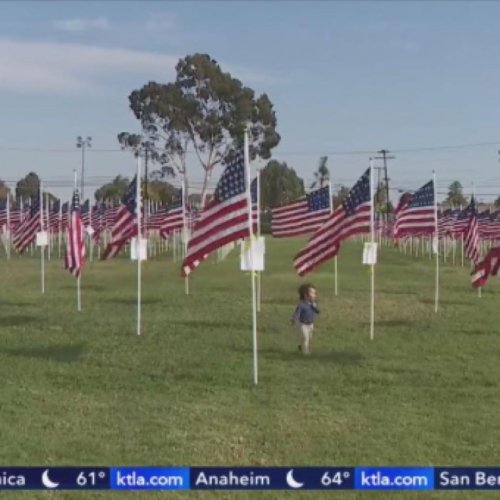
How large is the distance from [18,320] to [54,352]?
4770mm

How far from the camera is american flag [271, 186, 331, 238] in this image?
26.4 meters

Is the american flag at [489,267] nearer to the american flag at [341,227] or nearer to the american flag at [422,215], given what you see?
the american flag at [341,227]

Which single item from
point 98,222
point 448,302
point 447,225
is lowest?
point 448,302

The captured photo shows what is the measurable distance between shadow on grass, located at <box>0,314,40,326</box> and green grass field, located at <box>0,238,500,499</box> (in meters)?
0.03

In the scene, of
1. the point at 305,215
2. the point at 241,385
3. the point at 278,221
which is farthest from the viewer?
the point at 278,221

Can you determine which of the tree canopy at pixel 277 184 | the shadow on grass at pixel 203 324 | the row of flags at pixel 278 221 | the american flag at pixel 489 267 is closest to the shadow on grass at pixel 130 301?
the row of flags at pixel 278 221

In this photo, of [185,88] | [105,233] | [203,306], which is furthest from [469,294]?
[185,88]

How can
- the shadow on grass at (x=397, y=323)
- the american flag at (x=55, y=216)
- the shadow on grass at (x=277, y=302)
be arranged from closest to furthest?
the shadow on grass at (x=397, y=323) < the shadow on grass at (x=277, y=302) < the american flag at (x=55, y=216)

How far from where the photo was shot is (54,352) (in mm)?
17078

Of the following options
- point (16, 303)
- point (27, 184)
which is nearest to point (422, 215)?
point (16, 303)

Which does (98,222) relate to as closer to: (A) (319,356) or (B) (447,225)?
(B) (447,225)

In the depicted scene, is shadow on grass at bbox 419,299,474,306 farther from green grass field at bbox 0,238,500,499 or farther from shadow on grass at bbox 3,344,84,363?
shadow on grass at bbox 3,344,84,363

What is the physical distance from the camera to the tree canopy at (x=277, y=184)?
104 meters

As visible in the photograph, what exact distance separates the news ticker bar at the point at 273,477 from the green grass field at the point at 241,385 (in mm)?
2595
